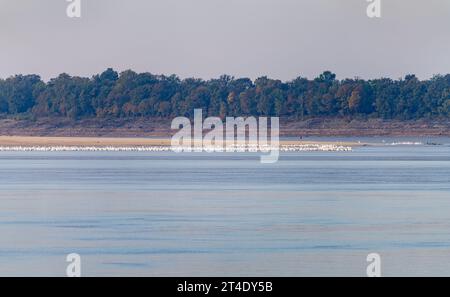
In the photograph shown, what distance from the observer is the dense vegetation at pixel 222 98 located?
147000mm

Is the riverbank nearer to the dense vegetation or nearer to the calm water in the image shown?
the dense vegetation

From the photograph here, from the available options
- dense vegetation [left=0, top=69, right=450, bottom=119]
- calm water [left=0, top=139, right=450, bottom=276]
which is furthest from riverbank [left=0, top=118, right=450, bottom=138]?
calm water [left=0, top=139, right=450, bottom=276]

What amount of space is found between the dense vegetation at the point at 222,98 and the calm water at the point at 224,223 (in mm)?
98614

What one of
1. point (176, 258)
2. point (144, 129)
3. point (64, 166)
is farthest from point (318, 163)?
point (144, 129)

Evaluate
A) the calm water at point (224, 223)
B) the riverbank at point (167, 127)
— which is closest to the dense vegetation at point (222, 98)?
the riverbank at point (167, 127)

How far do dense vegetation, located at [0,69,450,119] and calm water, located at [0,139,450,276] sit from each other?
98614 millimetres

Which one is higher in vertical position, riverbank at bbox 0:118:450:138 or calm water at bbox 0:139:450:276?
calm water at bbox 0:139:450:276

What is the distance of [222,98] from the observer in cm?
15638

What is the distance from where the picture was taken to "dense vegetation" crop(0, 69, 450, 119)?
5787 inches

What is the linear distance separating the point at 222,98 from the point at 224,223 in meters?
128

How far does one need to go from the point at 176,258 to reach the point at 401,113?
12482 centimetres

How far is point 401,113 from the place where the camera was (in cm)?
14575

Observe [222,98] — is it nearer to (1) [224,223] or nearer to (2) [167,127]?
(2) [167,127]
